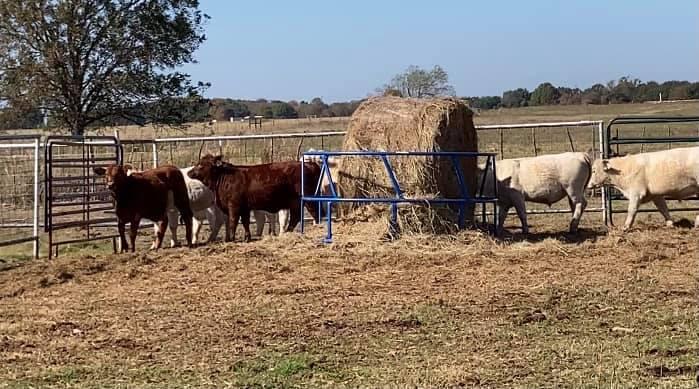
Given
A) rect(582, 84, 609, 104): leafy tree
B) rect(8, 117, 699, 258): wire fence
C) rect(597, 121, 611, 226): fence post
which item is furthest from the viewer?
rect(582, 84, 609, 104): leafy tree

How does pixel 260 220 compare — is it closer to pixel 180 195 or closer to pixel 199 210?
pixel 199 210

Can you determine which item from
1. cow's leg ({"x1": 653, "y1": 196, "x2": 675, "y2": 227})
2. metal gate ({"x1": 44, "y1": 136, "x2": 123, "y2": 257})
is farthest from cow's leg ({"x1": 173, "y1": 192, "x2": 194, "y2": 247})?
cow's leg ({"x1": 653, "y1": 196, "x2": 675, "y2": 227})

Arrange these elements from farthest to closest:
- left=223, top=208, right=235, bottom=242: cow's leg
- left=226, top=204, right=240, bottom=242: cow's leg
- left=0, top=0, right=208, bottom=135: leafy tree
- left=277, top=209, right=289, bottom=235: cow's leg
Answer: left=0, top=0, right=208, bottom=135: leafy tree < left=277, top=209, right=289, bottom=235: cow's leg < left=226, top=204, right=240, bottom=242: cow's leg < left=223, top=208, right=235, bottom=242: cow's leg

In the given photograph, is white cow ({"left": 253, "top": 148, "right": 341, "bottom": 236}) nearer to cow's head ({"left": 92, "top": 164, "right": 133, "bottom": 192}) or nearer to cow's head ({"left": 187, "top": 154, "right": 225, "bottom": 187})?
cow's head ({"left": 187, "top": 154, "right": 225, "bottom": 187})

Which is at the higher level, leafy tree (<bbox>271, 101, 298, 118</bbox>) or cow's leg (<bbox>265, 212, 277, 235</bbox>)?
leafy tree (<bbox>271, 101, 298, 118</bbox>)

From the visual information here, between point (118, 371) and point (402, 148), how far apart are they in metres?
7.37

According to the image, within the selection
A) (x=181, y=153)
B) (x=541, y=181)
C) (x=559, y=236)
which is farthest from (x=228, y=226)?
(x=181, y=153)

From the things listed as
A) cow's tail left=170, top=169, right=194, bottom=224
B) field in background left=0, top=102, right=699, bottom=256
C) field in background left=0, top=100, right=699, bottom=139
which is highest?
field in background left=0, top=100, right=699, bottom=139

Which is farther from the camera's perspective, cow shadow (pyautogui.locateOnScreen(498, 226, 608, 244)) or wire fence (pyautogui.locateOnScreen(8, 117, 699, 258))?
wire fence (pyautogui.locateOnScreen(8, 117, 699, 258))

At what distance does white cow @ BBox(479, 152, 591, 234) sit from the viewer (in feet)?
48.6

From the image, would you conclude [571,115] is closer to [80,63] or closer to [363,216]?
[80,63]

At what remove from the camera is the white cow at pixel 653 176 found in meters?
14.6

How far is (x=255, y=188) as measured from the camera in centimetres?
1485

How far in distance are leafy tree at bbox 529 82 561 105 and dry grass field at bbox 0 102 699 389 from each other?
49.8m
